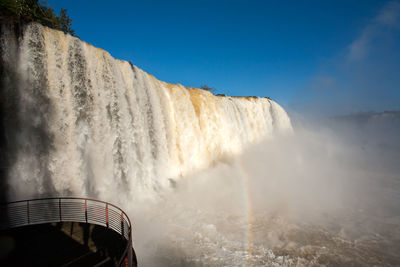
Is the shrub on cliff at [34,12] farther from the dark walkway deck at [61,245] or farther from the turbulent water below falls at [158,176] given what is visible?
the dark walkway deck at [61,245]

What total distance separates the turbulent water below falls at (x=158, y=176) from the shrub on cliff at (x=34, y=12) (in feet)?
9.71

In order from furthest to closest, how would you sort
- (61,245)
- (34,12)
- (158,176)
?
1. (34,12)
2. (158,176)
3. (61,245)

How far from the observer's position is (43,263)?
507 cm

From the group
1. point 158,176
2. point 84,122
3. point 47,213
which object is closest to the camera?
point 47,213

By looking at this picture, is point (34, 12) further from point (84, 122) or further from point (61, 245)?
point (61, 245)

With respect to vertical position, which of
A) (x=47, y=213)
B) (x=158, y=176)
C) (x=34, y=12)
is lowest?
(x=47, y=213)

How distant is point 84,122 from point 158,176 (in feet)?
18.6

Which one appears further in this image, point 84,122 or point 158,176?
point 158,176

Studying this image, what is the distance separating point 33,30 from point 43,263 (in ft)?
27.9

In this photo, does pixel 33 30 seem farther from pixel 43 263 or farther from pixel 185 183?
pixel 185 183

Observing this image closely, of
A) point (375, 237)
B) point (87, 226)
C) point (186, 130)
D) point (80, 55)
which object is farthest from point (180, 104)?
point (375, 237)

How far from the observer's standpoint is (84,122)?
9.70 m

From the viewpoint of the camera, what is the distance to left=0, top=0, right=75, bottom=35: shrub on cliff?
48.7ft

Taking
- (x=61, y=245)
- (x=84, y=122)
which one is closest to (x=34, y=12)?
(x=84, y=122)
